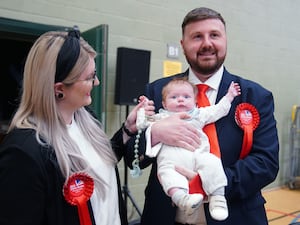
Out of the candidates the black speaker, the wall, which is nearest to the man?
the black speaker

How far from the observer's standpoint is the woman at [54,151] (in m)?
1.07

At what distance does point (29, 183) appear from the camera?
3.51 feet

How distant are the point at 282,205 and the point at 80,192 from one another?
13.1ft

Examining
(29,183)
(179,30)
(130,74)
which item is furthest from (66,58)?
(179,30)

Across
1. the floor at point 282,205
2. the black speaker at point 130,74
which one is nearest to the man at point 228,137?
the black speaker at point 130,74

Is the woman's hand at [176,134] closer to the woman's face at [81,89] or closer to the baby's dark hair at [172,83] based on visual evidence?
the baby's dark hair at [172,83]

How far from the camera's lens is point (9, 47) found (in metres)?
3.62

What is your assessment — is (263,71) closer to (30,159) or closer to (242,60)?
(242,60)

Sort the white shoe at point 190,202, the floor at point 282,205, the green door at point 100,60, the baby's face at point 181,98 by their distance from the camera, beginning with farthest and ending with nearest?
1. the floor at point 282,205
2. the green door at point 100,60
3. the baby's face at point 181,98
4. the white shoe at point 190,202

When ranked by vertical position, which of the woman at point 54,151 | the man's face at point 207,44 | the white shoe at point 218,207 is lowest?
the white shoe at point 218,207

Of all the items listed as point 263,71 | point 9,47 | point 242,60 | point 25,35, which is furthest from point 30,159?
point 263,71

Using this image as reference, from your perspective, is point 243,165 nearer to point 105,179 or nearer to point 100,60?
point 105,179

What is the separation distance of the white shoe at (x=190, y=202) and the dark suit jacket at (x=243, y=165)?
0.16 metres

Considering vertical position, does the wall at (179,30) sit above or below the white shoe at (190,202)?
above
